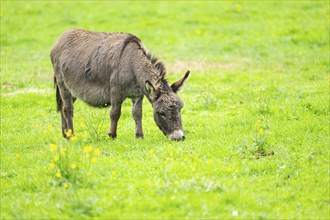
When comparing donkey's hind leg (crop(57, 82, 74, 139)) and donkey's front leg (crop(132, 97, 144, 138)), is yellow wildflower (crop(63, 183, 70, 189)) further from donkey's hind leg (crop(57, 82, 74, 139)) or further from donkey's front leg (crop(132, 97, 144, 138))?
donkey's hind leg (crop(57, 82, 74, 139))

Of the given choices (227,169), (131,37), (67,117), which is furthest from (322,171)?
(67,117)

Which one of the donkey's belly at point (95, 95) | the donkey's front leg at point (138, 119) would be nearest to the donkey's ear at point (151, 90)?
the donkey's front leg at point (138, 119)

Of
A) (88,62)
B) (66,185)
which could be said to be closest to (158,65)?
(88,62)

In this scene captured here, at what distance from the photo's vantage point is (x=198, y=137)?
10.7 metres

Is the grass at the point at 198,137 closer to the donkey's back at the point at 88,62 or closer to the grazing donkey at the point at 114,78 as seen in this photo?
the grazing donkey at the point at 114,78

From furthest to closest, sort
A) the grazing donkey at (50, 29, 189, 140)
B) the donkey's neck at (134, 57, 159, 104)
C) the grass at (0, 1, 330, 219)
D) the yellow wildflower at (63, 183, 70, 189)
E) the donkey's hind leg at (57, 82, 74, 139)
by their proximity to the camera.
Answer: the donkey's hind leg at (57, 82, 74, 139) < the donkey's neck at (134, 57, 159, 104) < the grazing donkey at (50, 29, 189, 140) < the yellow wildflower at (63, 183, 70, 189) < the grass at (0, 1, 330, 219)

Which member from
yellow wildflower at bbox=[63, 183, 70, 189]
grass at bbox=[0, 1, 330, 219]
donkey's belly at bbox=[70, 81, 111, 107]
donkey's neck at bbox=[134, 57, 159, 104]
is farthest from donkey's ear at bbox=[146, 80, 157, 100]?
yellow wildflower at bbox=[63, 183, 70, 189]

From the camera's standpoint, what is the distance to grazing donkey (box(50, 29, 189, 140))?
10094 mm

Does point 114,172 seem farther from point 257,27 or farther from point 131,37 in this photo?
point 257,27

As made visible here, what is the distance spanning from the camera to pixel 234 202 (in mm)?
7250

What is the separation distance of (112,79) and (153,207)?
414cm

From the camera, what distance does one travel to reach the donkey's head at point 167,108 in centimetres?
996

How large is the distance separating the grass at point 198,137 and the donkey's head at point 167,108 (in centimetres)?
33

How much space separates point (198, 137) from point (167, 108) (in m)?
1.10
